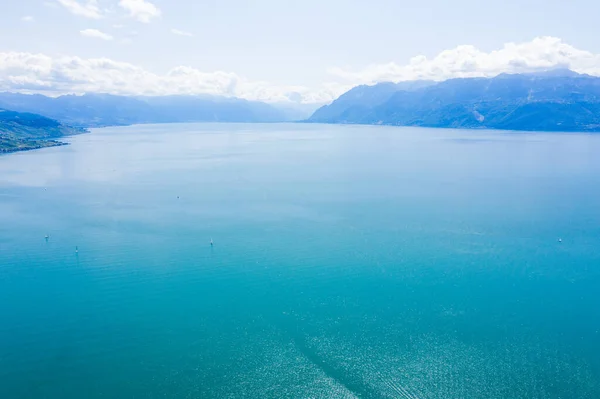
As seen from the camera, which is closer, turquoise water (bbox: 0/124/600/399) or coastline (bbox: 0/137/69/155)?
turquoise water (bbox: 0/124/600/399)

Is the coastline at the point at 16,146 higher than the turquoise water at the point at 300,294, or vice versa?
the coastline at the point at 16,146

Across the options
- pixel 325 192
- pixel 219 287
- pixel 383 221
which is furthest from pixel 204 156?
pixel 219 287

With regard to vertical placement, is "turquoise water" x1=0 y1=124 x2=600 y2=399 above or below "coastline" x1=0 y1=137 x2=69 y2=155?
below

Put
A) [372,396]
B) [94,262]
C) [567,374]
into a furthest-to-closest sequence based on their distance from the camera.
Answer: [94,262], [567,374], [372,396]

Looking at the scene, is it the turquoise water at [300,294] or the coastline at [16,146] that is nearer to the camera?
the turquoise water at [300,294]

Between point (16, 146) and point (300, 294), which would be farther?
point (16, 146)

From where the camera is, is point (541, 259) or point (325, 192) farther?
point (325, 192)

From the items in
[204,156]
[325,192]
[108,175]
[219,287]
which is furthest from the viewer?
[204,156]

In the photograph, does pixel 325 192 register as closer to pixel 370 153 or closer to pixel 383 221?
pixel 383 221
